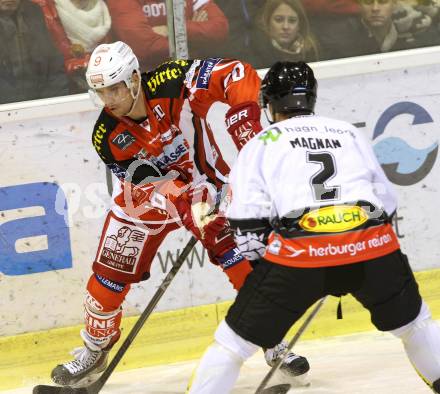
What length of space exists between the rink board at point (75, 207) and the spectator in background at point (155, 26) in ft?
1.15

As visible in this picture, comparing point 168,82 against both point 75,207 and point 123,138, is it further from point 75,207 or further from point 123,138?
point 75,207

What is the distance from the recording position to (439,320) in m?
5.07

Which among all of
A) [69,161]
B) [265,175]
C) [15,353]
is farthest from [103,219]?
[265,175]

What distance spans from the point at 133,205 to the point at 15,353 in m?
1.02

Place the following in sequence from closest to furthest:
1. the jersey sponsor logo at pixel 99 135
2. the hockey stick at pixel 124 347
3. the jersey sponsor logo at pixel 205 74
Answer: the jersey sponsor logo at pixel 205 74, the jersey sponsor logo at pixel 99 135, the hockey stick at pixel 124 347

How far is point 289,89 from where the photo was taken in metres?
3.15

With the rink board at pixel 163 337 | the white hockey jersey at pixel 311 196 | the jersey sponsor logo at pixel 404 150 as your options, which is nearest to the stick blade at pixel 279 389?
the rink board at pixel 163 337

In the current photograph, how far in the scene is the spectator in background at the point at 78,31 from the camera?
4855 millimetres

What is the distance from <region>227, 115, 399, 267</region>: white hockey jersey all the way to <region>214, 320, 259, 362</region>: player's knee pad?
238 millimetres

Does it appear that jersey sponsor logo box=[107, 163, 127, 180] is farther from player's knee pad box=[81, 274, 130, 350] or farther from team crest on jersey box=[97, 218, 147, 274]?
player's knee pad box=[81, 274, 130, 350]

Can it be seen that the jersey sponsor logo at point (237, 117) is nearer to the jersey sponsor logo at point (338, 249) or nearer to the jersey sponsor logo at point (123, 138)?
the jersey sponsor logo at point (123, 138)

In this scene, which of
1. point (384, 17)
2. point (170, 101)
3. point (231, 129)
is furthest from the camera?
point (384, 17)

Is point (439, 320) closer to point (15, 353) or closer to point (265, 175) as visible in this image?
point (15, 353)

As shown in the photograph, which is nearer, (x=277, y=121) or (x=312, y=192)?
(x=312, y=192)
